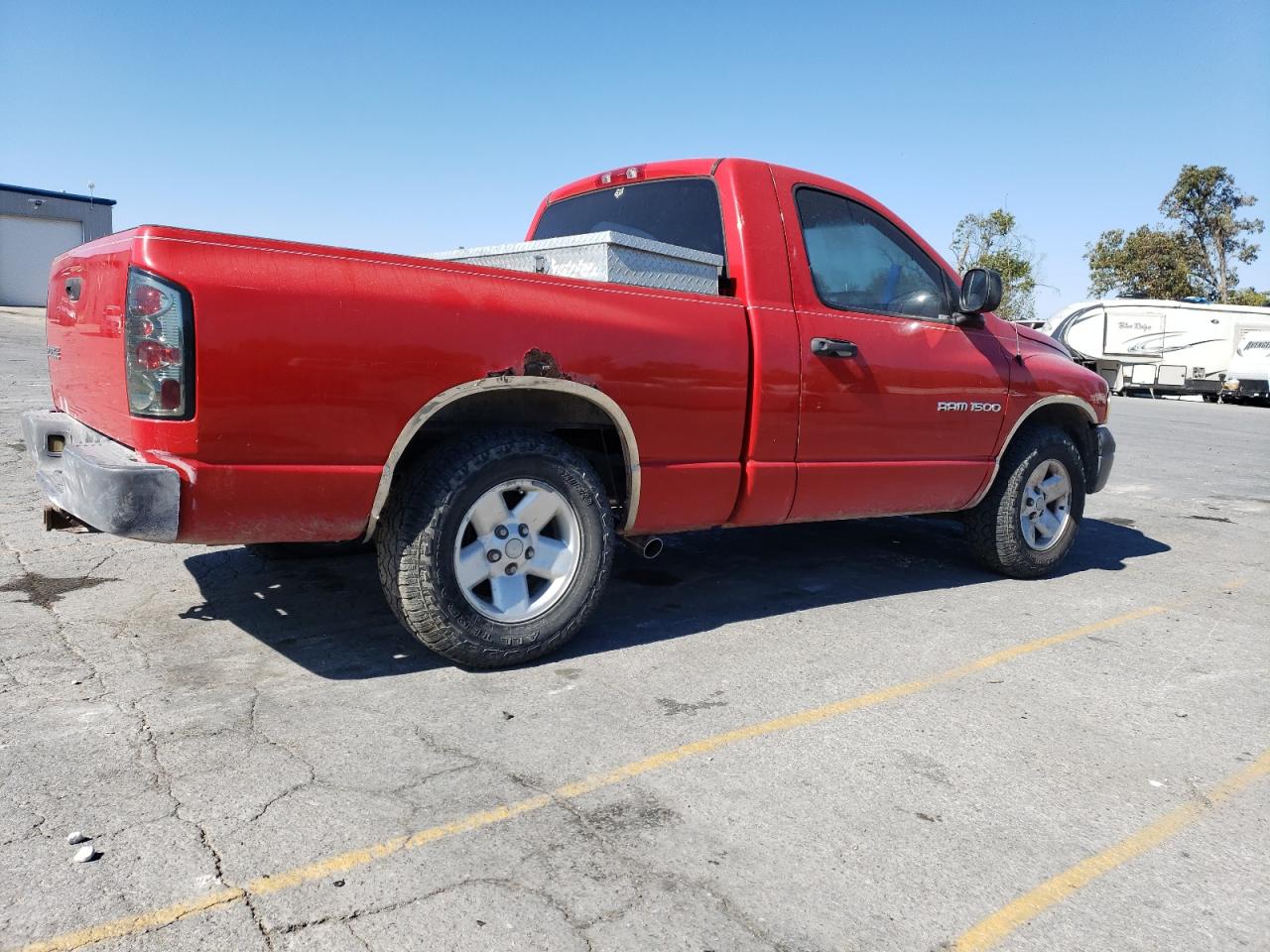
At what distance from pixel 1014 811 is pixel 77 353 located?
3.54 meters

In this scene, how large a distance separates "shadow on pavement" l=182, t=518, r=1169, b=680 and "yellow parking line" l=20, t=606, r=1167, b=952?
92 cm

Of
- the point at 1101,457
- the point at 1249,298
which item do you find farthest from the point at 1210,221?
the point at 1101,457

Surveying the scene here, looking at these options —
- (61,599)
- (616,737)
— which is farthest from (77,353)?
(616,737)

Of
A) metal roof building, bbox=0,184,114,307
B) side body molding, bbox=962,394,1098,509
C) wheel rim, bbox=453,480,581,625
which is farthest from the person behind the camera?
metal roof building, bbox=0,184,114,307

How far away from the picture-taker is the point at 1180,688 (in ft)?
13.0

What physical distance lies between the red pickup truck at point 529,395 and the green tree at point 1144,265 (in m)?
44.0

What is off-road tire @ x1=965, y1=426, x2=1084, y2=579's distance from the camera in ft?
18.0

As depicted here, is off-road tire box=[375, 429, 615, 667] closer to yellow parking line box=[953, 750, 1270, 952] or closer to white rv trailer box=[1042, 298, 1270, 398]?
yellow parking line box=[953, 750, 1270, 952]

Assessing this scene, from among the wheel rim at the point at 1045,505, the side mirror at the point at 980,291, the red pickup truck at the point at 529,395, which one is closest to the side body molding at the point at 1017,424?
the red pickup truck at the point at 529,395

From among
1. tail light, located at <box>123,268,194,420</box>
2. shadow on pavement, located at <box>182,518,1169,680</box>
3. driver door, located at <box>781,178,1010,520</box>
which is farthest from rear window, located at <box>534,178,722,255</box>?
tail light, located at <box>123,268,194,420</box>

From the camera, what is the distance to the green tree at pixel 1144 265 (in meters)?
43.0

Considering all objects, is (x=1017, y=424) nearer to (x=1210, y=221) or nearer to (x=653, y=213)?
(x=653, y=213)

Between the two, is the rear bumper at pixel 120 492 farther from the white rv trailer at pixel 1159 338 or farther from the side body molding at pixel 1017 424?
the white rv trailer at pixel 1159 338

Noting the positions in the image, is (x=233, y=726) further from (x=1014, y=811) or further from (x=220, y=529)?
(x=1014, y=811)
